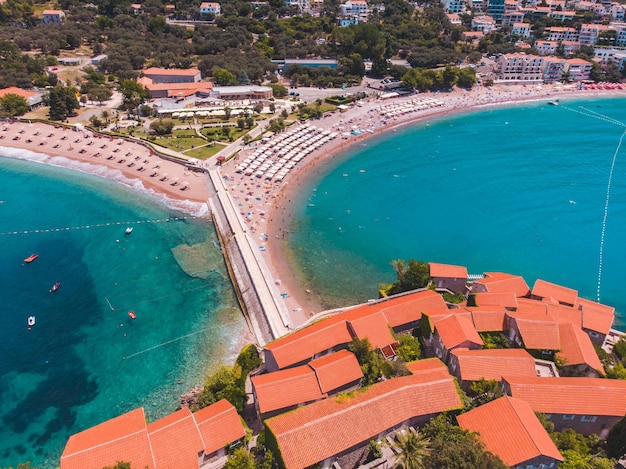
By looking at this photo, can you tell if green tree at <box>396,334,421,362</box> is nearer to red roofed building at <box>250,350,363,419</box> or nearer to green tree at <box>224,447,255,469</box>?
red roofed building at <box>250,350,363,419</box>

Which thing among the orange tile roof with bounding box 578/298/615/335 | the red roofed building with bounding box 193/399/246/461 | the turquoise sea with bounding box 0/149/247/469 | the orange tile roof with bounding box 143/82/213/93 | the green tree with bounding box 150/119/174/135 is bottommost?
the turquoise sea with bounding box 0/149/247/469

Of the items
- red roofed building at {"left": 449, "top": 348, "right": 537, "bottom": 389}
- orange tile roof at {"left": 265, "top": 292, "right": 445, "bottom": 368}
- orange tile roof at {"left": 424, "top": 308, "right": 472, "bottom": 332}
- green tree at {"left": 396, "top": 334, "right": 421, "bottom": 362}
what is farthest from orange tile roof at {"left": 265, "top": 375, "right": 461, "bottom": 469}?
orange tile roof at {"left": 424, "top": 308, "right": 472, "bottom": 332}

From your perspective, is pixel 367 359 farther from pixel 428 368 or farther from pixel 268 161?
pixel 268 161

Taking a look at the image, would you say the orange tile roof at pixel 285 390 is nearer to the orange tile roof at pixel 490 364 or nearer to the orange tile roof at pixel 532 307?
the orange tile roof at pixel 490 364

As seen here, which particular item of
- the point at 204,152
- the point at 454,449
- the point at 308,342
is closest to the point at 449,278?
the point at 308,342

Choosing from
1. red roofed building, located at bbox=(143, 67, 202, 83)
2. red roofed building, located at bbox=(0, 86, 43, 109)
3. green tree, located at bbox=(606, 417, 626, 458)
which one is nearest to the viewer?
green tree, located at bbox=(606, 417, 626, 458)

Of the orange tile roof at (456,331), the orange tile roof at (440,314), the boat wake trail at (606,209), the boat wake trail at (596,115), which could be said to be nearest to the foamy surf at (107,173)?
the orange tile roof at (440,314)

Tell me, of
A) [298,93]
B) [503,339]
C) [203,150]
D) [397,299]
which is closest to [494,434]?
[503,339]
